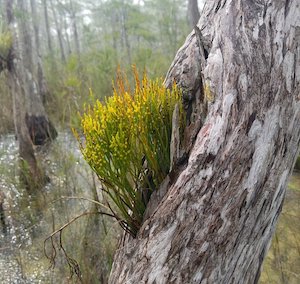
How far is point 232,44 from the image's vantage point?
187cm

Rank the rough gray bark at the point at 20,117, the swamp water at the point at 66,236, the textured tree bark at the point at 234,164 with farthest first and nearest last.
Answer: the rough gray bark at the point at 20,117 < the swamp water at the point at 66,236 < the textured tree bark at the point at 234,164

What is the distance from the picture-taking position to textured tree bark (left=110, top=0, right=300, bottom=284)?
1692 millimetres

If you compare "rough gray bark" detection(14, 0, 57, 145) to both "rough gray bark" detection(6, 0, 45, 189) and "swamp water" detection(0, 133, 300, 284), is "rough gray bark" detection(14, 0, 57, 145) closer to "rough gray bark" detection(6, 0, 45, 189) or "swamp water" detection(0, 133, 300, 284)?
"rough gray bark" detection(6, 0, 45, 189)

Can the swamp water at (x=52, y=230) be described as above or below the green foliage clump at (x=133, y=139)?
below

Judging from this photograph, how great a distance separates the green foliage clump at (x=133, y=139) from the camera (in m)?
1.75

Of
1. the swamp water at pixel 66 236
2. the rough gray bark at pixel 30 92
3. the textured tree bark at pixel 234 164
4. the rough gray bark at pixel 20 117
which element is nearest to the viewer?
the textured tree bark at pixel 234 164

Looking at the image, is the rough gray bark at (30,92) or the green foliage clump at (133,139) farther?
the rough gray bark at (30,92)

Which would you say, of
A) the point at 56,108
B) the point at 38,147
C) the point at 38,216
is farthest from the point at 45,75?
the point at 38,216

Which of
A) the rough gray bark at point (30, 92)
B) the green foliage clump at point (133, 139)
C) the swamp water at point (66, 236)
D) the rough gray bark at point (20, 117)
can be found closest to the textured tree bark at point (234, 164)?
the green foliage clump at point (133, 139)

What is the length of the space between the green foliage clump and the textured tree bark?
15cm

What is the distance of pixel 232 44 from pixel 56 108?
7.74 metres

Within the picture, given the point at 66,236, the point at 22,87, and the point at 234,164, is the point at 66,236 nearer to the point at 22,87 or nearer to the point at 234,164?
the point at 234,164

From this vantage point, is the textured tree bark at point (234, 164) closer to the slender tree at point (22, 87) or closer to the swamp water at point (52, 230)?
the swamp water at point (52, 230)

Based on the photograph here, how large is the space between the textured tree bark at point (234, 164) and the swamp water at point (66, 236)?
1.02 m
